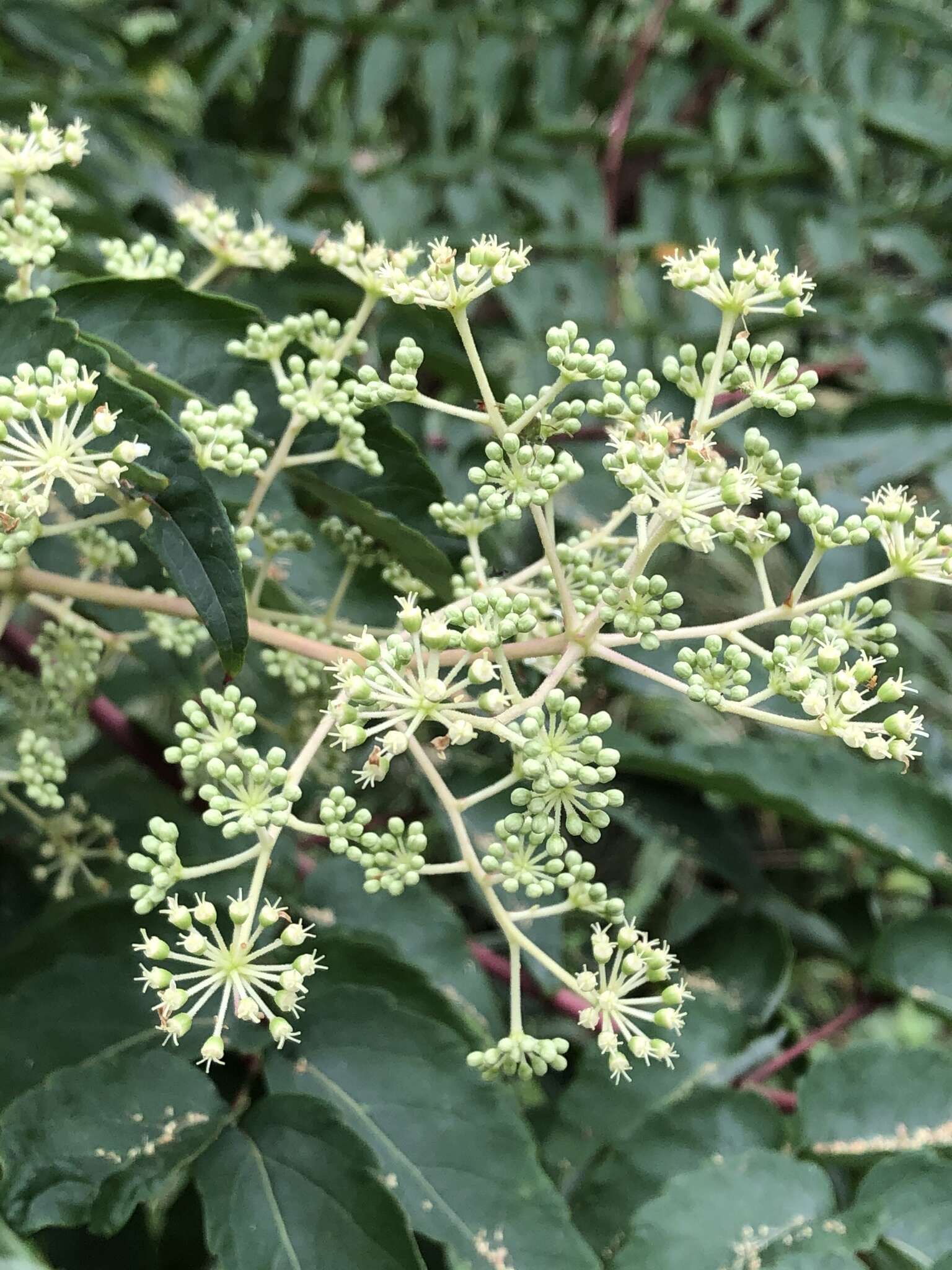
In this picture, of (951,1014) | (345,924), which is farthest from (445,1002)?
(951,1014)

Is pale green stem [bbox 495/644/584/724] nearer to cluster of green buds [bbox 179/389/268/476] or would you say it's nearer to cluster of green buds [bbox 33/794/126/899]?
cluster of green buds [bbox 179/389/268/476]

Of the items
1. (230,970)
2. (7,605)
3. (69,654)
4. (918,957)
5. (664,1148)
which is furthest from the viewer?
(918,957)

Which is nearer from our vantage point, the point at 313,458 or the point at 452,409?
the point at 452,409

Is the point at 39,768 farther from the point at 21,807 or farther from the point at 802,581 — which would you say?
the point at 802,581

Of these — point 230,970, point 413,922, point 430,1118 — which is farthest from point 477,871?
point 413,922

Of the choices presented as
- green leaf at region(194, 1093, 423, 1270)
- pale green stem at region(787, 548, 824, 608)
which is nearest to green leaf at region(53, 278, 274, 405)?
pale green stem at region(787, 548, 824, 608)

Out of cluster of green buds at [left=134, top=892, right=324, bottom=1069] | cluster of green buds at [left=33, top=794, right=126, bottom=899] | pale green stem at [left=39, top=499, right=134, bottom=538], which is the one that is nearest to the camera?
cluster of green buds at [left=134, top=892, right=324, bottom=1069]
